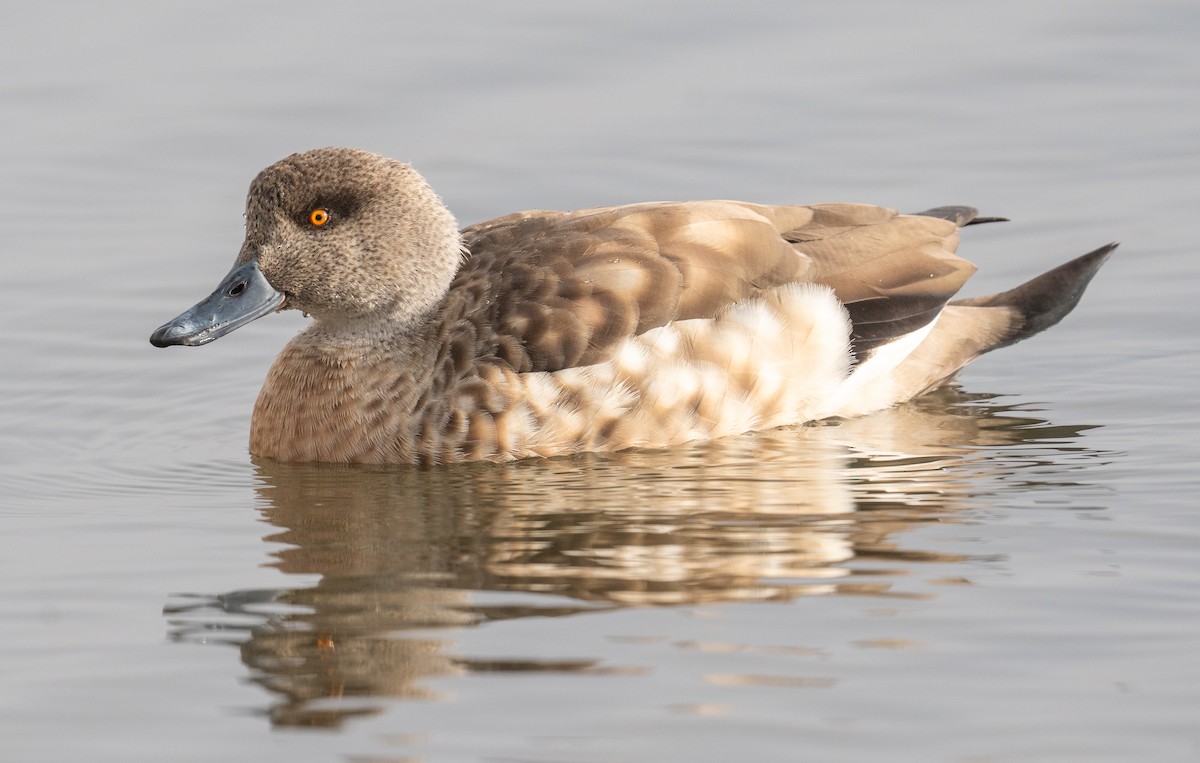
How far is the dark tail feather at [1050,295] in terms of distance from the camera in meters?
11.0

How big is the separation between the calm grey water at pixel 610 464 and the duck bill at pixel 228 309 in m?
0.67

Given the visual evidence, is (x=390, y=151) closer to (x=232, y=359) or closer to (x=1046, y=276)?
(x=232, y=359)

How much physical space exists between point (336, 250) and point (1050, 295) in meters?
3.79

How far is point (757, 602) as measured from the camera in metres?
7.49

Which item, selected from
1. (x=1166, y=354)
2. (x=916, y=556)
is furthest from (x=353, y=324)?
(x=1166, y=354)

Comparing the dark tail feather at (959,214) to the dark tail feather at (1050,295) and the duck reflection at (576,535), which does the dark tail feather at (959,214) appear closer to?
the dark tail feather at (1050,295)

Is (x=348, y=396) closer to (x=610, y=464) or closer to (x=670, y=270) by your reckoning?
(x=610, y=464)

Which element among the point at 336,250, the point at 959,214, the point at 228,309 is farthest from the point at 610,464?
the point at 959,214

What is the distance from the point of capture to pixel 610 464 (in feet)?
31.9

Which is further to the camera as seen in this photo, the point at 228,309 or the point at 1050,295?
the point at 1050,295

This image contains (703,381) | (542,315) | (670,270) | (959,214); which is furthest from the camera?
(959,214)

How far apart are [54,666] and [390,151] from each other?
723 cm

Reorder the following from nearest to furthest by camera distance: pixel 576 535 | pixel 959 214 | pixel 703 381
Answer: pixel 576 535 → pixel 703 381 → pixel 959 214

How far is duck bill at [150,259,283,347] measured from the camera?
388 inches
